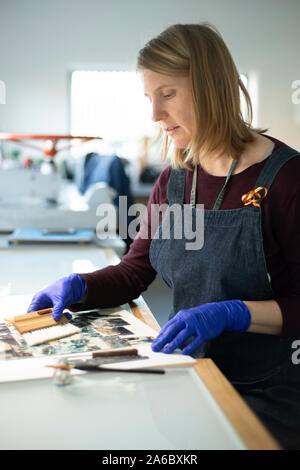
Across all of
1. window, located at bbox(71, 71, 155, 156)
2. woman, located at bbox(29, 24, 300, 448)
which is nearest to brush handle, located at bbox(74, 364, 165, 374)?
woman, located at bbox(29, 24, 300, 448)

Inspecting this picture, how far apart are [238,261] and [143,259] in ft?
1.11

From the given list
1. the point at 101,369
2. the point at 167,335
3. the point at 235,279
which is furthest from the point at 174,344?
the point at 235,279

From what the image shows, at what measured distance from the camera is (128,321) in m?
1.01

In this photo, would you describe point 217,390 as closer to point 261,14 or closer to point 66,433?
point 66,433

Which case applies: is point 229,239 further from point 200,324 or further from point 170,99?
point 170,99

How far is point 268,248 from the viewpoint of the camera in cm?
105

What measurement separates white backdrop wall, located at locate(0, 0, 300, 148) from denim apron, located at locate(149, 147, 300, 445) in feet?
15.3

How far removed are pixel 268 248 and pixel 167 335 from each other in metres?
0.36

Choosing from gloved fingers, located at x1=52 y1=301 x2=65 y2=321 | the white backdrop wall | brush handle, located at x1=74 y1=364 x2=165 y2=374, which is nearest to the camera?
brush handle, located at x1=74 y1=364 x2=165 y2=374

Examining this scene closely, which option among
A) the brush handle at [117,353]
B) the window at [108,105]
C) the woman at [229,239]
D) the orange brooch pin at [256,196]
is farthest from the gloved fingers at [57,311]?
the window at [108,105]

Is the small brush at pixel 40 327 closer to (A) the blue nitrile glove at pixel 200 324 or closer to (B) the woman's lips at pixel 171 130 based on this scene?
(A) the blue nitrile glove at pixel 200 324

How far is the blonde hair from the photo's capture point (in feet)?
3.45

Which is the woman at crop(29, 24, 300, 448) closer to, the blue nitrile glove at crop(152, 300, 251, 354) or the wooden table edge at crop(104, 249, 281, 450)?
the blue nitrile glove at crop(152, 300, 251, 354)

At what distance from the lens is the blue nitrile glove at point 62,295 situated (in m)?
1.03
